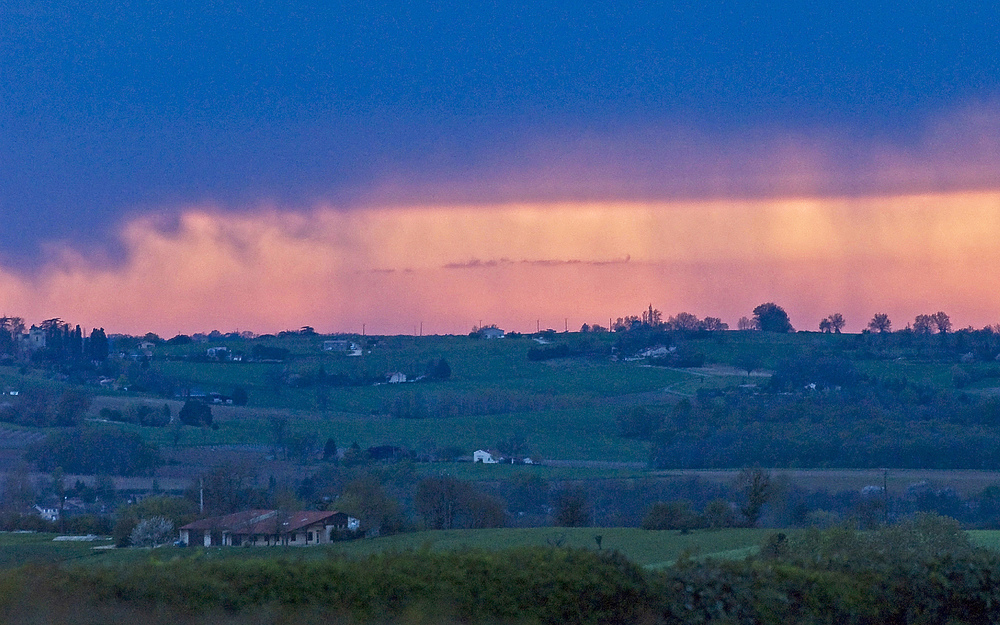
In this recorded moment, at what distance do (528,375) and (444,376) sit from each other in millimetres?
7354

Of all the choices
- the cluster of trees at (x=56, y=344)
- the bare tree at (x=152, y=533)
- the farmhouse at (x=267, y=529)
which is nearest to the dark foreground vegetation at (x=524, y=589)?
the farmhouse at (x=267, y=529)

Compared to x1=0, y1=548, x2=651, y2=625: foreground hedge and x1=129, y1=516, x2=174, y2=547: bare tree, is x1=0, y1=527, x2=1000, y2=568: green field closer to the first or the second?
x1=0, y1=548, x2=651, y2=625: foreground hedge

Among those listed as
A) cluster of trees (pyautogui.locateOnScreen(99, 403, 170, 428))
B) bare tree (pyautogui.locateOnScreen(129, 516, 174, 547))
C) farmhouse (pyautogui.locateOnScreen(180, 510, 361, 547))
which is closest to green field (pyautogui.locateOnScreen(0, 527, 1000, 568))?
bare tree (pyautogui.locateOnScreen(129, 516, 174, 547))

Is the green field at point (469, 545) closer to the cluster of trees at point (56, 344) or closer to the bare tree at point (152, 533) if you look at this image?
the bare tree at point (152, 533)

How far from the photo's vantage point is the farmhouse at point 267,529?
20.3m

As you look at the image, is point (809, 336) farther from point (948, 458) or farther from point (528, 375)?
point (948, 458)

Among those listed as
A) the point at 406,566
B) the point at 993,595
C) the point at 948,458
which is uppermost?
the point at 406,566

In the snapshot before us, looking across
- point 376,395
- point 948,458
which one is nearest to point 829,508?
point 948,458

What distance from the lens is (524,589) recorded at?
1109 cm

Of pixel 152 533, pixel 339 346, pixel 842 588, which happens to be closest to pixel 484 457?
pixel 152 533

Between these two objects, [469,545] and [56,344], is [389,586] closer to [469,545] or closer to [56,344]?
[469,545]

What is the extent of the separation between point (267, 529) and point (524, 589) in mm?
11584

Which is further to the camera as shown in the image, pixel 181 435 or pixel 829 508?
pixel 181 435

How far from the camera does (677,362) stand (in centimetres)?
10106
